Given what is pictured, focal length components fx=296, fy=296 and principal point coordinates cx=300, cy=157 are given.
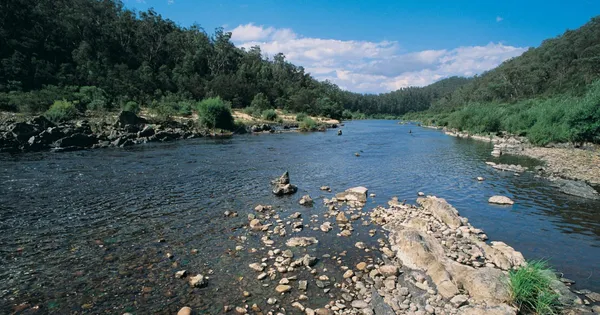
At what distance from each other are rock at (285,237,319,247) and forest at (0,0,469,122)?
56.8 meters

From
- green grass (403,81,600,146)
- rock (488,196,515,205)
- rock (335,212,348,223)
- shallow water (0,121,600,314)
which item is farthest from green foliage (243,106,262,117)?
rock (335,212,348,223)

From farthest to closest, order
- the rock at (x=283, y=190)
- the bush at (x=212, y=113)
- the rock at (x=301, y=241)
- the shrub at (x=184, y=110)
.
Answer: the shrub at (x=184, y=110)
the bush at (x=212, y=113)
the rock at (x=283, y=190)
the rock at (x=301, y=241)

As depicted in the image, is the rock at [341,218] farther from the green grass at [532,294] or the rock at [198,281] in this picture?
the green grass at [532,294]

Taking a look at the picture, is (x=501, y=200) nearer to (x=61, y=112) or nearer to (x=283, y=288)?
(x=283, y=288)

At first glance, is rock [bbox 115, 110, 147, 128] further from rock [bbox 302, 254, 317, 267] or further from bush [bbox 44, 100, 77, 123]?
rock [bbox 302, 254, 317, 267]

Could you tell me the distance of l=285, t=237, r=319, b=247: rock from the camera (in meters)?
11.8

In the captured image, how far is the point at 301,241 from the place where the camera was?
1189 cm

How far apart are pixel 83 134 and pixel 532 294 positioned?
1786 inches

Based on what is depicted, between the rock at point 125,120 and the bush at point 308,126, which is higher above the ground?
the rock at point 125,120

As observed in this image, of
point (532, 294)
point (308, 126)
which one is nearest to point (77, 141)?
point (532, 294)

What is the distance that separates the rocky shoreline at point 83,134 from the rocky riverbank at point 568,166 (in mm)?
44594

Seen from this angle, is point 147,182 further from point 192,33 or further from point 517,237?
point 192,33

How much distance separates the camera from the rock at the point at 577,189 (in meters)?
18.8

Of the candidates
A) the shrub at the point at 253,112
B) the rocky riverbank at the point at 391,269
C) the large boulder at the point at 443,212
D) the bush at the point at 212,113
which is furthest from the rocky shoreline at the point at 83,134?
the large boulder at the point at 443,212
